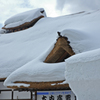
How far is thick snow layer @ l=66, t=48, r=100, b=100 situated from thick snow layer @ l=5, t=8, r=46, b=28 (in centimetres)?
1048

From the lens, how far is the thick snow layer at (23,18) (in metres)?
11.9

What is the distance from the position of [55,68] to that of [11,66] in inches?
99.6

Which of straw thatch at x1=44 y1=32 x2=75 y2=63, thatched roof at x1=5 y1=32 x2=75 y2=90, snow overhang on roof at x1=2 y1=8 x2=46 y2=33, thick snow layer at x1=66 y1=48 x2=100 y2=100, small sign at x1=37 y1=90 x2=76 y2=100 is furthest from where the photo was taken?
snow overhang on roof at x1=2 y1=8 x2=46 y2=33

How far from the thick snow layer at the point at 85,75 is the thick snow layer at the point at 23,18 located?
10482mm

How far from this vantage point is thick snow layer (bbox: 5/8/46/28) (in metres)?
11.9

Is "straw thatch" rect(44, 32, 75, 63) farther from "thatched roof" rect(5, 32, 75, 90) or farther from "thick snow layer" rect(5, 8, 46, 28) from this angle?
"thick snow layer" rect(5, 8, 46, 28)

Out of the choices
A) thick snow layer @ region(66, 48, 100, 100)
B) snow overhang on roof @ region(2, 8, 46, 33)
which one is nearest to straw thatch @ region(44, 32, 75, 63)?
thick snow layer @ region(66, 48, 100, 100)

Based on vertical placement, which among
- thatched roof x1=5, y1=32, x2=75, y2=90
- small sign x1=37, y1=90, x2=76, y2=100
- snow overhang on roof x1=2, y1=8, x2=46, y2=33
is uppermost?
snow overhang on roof x1=2, y1=8, x2=46, y2=33

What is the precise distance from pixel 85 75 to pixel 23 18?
1145 cm

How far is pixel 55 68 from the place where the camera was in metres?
3.65

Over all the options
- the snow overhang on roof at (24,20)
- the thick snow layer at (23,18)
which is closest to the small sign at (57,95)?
the snow overhang on roof at (24,20)

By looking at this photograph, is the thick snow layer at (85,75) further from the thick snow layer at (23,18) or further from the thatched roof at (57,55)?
the thick snow layer at (23,18)

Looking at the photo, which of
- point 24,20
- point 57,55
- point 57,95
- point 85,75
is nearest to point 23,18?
point 24,20

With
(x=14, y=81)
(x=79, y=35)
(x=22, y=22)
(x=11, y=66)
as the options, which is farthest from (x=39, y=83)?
(x=22, y=22)
